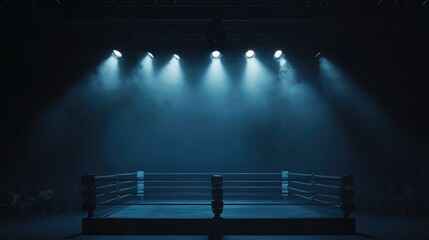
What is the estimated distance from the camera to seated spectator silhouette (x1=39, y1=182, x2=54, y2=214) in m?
10.9

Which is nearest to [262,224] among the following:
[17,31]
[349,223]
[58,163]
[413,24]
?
[349,223]

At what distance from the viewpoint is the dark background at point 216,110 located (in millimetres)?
12117

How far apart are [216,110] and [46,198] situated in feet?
18.9

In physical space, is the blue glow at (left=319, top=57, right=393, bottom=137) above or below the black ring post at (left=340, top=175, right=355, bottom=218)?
above

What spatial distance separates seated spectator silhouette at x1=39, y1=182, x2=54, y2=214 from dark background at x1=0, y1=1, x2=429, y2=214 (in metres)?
1.19

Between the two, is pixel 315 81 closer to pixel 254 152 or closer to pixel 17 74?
pixel 254 152

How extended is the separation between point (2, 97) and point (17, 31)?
2.21m

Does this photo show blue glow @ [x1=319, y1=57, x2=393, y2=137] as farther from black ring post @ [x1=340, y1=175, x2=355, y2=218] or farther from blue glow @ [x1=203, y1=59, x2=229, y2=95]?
black ring post @ [x1=340, y1=175, x2=355, y2=218]

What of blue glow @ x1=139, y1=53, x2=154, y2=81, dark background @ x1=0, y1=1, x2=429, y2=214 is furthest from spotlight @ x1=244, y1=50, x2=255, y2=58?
blue glow @ x1=139, y1=53, x2=154, y2=81

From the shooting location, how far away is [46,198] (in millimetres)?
10938

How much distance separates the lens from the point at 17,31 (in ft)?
37.1

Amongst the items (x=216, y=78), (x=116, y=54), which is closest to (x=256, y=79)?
(x=216, y=78)

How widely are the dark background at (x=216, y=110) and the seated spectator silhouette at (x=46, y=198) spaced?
1194 mm

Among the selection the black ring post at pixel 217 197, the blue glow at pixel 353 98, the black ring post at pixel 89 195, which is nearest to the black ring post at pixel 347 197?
the black ring post at pixel 217 197
